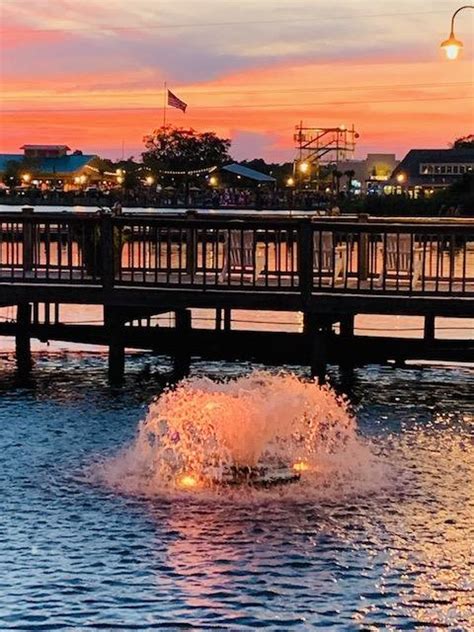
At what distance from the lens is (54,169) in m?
177

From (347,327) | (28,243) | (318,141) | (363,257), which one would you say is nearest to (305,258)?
(363,257)

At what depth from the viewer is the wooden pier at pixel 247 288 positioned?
1836 centimetres

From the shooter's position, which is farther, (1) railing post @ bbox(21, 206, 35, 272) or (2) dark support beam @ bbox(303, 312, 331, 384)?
(1) railing post @ bbox(21, 206, 35, 272)

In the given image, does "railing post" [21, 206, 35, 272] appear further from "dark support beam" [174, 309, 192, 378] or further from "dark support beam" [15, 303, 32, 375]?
"dark support beam" [174, 309, 192, 378]

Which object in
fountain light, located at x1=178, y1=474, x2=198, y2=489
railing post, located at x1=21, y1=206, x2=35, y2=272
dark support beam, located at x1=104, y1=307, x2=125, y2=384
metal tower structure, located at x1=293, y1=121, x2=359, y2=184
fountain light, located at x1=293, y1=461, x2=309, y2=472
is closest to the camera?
fountain light, located at x1=178, y1=474, x2=198, y2=489

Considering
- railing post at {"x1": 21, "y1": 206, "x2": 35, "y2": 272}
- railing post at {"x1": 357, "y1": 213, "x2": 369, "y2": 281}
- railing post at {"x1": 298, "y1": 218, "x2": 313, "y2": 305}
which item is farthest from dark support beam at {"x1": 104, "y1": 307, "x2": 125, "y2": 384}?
railing post at {"x1": 357, "y1": 213, "x2": 369, "y2": 281}

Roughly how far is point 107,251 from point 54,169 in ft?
529

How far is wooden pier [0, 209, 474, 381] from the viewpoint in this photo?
18.4 meters

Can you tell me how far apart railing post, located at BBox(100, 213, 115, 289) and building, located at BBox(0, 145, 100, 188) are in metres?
145

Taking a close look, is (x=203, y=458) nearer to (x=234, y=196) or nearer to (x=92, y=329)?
(x=92, y=329)

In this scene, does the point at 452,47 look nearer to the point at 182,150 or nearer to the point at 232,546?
the point at 232,546

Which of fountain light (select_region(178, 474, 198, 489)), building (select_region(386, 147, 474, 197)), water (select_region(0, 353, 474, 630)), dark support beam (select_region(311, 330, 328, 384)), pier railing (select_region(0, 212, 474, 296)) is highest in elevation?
building (select_region(386, 147, 474, 197))

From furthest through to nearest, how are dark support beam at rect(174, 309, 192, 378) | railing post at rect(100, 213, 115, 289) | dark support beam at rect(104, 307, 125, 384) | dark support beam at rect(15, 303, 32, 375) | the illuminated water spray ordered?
dark support beam at rect(15, 303, 32, 375) < dark support beam at rect(174, 309, 192, 378) < dark support beam at rect(104, 307, 125, 384) < railing post at rect(100, 213, 115, 289) < the illuminated water spray

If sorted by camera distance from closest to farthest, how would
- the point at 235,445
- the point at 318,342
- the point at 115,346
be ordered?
the point at 235,445 → the point at 318,342 → the point at 115,346
